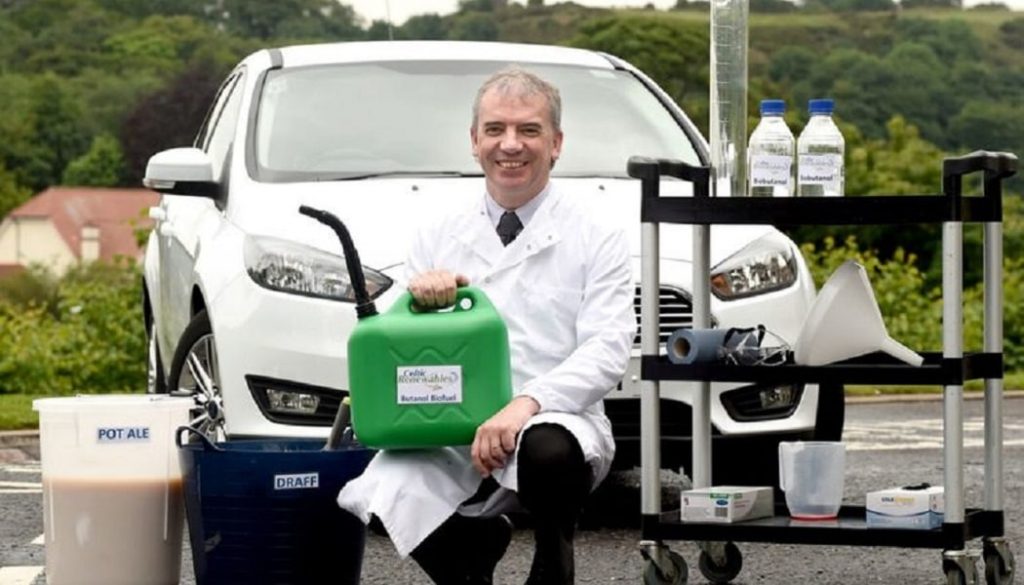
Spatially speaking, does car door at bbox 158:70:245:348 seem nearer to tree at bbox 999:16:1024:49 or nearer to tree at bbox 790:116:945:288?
tree at bbox 790:116:945:288

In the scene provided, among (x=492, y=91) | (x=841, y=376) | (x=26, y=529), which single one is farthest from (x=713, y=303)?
(x=26, y=529)

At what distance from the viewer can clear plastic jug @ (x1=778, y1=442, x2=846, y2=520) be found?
586cm

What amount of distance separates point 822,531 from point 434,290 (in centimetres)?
127

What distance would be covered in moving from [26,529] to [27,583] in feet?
4.22

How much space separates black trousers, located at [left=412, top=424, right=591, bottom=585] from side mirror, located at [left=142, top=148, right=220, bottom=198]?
110 inches

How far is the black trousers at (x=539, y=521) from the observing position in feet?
16.0

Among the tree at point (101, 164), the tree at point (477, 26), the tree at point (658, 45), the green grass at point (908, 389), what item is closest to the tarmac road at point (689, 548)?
the green grass at point (908, 389)

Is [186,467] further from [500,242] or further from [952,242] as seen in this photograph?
[952,242]

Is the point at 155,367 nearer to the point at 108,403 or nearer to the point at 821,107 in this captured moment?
the point at 108,403

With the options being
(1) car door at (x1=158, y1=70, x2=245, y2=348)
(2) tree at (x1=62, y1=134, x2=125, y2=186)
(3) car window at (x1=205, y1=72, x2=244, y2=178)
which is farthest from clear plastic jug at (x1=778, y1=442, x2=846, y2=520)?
(2) tree at (x1=62, y1=134, x2=125, y2=186)

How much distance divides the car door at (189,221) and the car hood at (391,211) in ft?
1.44

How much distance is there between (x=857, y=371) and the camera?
5504mm

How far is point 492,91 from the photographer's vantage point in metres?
5.25

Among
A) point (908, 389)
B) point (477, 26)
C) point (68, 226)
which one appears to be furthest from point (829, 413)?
point (68, 226)
